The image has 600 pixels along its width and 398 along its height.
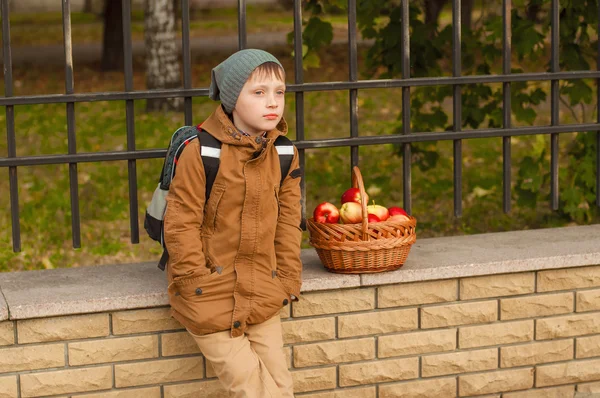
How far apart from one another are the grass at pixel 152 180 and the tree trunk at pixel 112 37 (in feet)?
13.8

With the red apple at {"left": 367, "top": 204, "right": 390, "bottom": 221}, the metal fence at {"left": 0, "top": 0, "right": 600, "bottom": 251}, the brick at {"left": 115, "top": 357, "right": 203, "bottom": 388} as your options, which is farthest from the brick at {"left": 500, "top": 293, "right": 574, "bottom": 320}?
the brick at {"left": 115, "top": 357, "right": 203, "bottom": 388}

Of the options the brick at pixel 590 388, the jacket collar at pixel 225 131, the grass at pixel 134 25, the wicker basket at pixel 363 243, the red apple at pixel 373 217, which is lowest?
the brick at pixel 590 388

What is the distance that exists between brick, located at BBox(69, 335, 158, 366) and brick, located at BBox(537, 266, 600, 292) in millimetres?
1451

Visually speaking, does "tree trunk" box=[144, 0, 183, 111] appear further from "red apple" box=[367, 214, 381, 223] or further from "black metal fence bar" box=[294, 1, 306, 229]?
"red apple" box=[367, 214, 381, 223]

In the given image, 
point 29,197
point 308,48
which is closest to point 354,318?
point 308,48

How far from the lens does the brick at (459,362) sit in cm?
381

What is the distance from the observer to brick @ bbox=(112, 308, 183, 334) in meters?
3.41

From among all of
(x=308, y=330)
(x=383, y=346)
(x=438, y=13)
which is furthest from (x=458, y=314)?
(x=438, y=13)

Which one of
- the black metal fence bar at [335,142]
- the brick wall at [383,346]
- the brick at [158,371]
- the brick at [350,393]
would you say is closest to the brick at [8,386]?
the brick wall at [383,346]

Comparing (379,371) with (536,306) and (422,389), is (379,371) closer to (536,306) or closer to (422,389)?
(422,389)

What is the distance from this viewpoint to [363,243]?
11.5 ft

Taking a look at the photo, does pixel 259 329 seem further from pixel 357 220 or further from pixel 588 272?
pixel 588 272

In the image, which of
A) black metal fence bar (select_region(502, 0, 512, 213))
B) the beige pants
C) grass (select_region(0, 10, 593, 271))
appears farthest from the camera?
grass (select_region(0, 10, 593, 271))

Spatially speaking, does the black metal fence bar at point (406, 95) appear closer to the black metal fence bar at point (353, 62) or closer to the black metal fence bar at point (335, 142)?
the black metal fence bar at point (335, 142)
